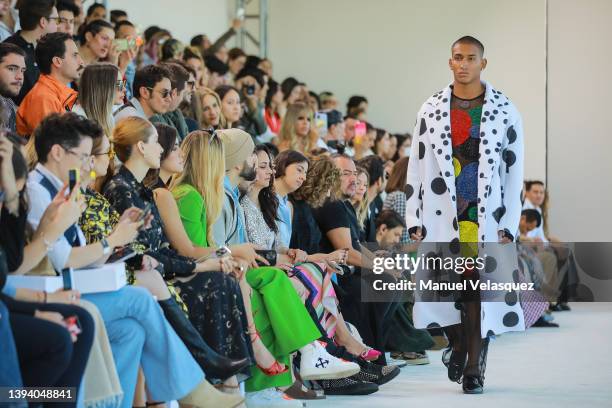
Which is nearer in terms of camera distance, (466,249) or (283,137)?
(466,249)

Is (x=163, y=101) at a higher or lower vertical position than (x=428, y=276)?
higher

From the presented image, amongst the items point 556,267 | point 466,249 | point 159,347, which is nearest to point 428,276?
point 466,249

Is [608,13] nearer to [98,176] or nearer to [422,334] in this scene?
[422,334]

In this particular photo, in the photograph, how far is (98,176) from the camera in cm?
391

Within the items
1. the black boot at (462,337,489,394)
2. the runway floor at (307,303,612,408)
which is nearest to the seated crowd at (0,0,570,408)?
the runway floor at (307,303,612,408)

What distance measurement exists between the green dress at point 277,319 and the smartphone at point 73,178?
130cm

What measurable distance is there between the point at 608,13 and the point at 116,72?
5986 millimetres

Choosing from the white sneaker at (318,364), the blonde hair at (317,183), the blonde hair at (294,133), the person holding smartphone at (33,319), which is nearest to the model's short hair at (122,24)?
the blonde hair at (294,133)

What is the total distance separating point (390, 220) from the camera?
6480mm

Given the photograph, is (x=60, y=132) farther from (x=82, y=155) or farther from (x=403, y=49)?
(x=403, y=49)

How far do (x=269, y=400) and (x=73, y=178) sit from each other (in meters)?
1.50

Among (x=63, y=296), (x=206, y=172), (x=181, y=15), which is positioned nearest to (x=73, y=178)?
(x=63, y=296)

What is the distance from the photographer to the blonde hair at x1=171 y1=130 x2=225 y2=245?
171 inches

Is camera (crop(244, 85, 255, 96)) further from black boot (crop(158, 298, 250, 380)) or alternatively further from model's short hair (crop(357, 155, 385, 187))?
black boot (crop(158, 298, 250, 380))
